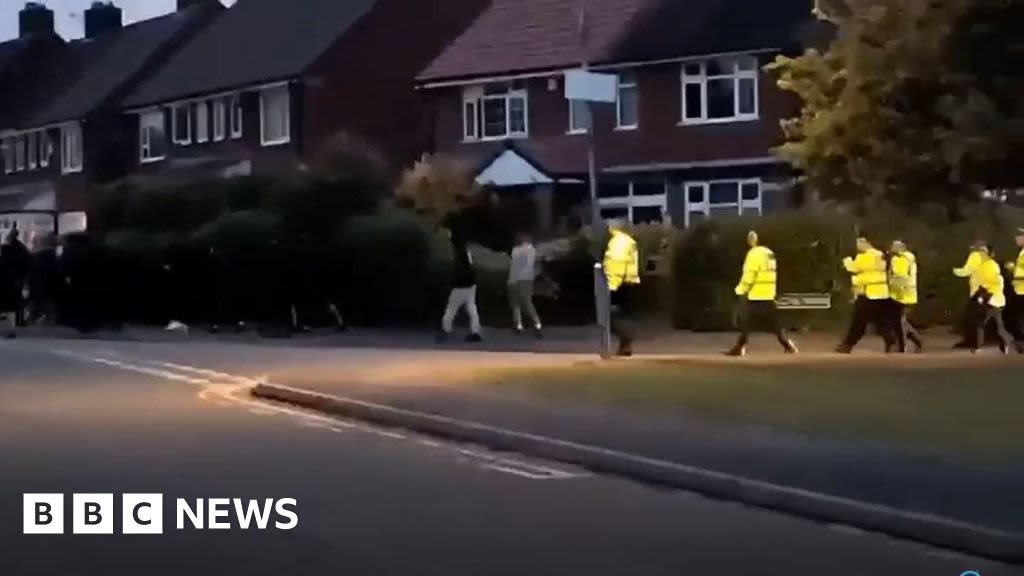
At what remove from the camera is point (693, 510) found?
12.9 metres

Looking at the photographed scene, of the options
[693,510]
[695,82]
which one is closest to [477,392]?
[693,510]

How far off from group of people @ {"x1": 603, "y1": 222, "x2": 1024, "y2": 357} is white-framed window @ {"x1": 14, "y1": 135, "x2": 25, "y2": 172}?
162 ft

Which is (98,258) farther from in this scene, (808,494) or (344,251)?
(808,494)

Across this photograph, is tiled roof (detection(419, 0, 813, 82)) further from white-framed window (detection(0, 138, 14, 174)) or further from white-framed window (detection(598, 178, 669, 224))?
white-framed window (detection(0, 138, 14, 174))

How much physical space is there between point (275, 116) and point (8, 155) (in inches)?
862

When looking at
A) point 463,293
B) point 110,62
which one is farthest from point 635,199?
point 110,62

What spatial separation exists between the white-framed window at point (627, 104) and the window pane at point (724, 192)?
2574 mm

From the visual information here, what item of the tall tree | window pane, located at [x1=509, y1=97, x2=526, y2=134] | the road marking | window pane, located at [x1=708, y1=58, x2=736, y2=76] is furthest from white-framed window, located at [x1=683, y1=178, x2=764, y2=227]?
the road marking

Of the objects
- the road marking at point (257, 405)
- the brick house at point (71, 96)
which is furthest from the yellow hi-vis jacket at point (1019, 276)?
the brick house at point (71, 96)

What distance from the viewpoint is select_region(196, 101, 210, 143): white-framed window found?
2304 inches

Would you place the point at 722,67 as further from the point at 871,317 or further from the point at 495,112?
the point at 871,317

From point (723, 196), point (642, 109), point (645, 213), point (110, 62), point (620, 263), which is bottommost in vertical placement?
point (620, 263)

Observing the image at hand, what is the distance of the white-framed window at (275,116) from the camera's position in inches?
2152

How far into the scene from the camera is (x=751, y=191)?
4578cm
